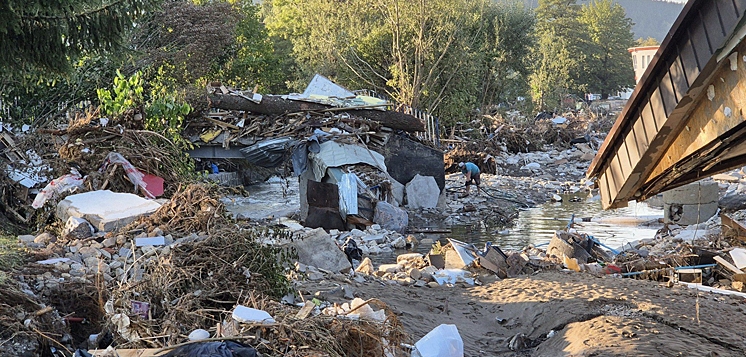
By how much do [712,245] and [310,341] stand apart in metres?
7.84

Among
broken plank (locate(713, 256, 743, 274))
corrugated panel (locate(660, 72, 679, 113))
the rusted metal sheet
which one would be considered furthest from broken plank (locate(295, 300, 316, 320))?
the rusted metal sheet

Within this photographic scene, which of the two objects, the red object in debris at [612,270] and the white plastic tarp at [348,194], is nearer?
the red object in debris at [612,270]

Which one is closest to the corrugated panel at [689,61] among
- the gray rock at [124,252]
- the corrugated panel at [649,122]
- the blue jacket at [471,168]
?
the corrugated panel at [649,122]

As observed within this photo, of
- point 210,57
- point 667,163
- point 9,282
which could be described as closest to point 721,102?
point 667,163

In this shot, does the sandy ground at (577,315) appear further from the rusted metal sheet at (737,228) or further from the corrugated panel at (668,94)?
the corrugated panel at (668,94)

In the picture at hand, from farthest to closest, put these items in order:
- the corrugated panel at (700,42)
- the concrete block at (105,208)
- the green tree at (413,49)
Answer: the green tree at (413,49) < the concrete block at (105,208) < the corrugated panel at (700,42)

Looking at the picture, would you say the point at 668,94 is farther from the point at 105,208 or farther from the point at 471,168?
the point at 471,168

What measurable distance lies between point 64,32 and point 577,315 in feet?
18.5

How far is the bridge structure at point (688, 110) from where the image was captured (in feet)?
11.5

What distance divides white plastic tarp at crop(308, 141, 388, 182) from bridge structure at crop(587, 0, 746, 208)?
11332 mm

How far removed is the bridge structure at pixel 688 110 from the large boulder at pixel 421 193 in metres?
13.5

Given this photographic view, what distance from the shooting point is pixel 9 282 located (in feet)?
20.0

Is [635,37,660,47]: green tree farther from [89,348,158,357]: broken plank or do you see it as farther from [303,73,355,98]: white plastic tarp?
[89,348,158,357]: broken plank

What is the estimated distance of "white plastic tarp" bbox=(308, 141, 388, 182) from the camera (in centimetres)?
1606
